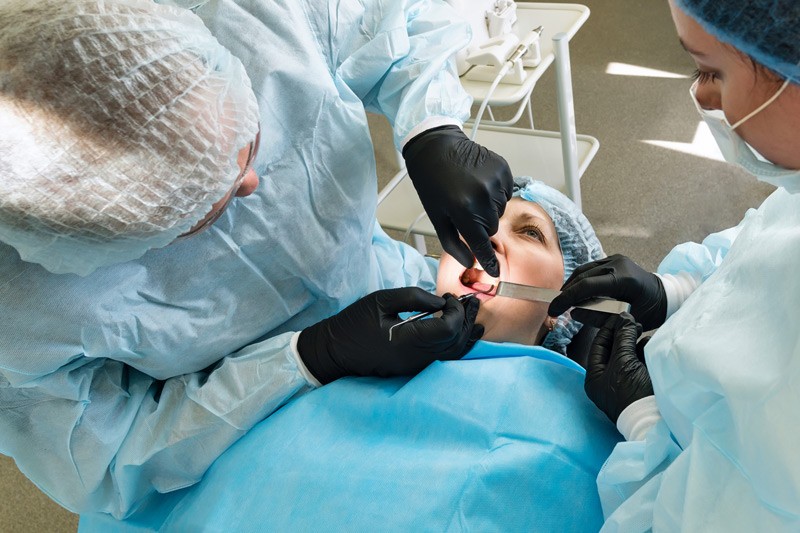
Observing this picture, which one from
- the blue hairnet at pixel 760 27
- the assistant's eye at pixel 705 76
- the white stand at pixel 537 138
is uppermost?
the blue hairnet at pixel 760 27

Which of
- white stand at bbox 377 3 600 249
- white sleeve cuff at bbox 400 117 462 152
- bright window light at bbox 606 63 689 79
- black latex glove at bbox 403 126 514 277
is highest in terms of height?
white sleeve cuff at bbox 400 117 462 152

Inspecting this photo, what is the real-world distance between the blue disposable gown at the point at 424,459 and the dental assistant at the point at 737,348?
0.34ft

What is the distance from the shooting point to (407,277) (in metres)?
1.66

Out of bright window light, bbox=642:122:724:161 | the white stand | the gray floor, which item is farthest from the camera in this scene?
bright window light, bbox=642:122:724:161

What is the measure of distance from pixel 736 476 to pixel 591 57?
3.45 m

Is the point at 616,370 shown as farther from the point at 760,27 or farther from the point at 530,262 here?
the point at 760,27

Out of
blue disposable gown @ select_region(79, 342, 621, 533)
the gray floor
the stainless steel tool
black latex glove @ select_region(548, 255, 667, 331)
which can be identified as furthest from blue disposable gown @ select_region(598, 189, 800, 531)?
the gray floor

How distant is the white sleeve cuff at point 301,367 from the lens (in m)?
1.26

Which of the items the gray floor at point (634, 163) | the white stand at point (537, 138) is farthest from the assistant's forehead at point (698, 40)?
the gray floor at point (634, 163)

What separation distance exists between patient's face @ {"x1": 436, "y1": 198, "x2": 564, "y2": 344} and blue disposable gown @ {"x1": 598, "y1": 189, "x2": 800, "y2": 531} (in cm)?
60

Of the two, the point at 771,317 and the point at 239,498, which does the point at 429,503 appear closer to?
the point at 239,498

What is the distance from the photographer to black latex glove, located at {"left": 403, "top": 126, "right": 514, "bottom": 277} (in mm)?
1289

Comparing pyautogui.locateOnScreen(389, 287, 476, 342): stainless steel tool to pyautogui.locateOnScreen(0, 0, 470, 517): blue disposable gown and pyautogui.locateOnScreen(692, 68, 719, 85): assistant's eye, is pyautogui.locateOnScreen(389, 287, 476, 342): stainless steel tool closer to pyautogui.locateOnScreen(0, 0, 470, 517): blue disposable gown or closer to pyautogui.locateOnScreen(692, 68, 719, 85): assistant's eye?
pyautogui.locateOnScreen(0, 0, 470, 517): blue disposable gown

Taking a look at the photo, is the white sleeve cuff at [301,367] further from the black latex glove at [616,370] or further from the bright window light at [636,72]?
the bright window light at [636,72]
